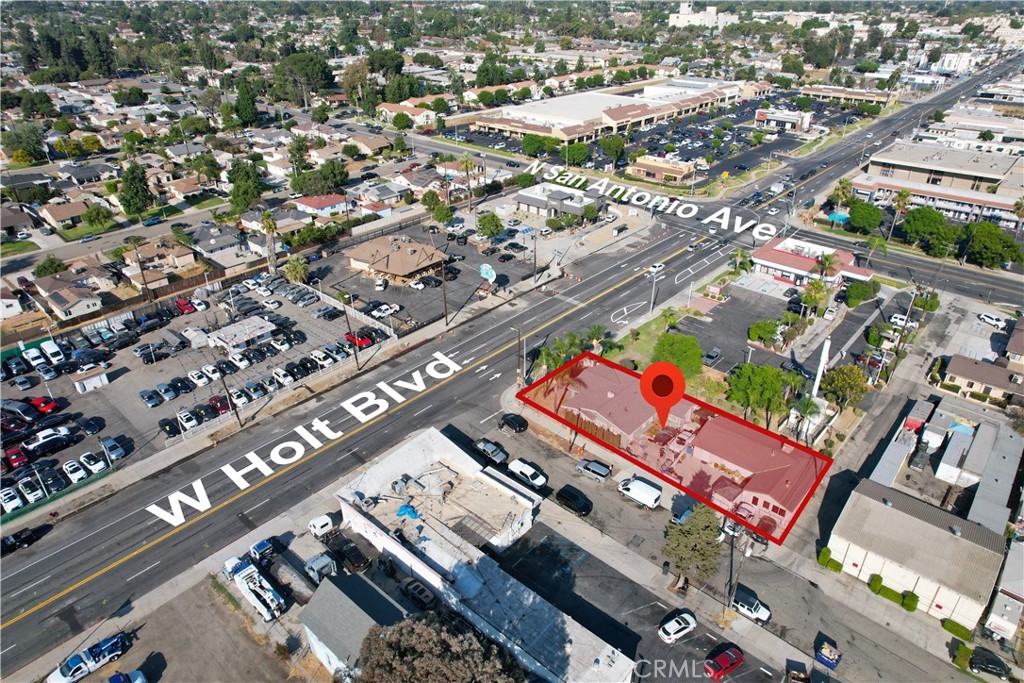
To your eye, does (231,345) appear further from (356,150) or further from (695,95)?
(695,95)

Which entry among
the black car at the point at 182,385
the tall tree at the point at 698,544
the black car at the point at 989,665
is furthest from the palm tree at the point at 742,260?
the black car at the point at 182,385

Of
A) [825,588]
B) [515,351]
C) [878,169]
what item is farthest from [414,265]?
[878,169]

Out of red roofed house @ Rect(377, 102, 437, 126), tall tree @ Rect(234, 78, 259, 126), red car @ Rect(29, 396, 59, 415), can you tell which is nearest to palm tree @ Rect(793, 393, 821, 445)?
red car @ Rect(29, 396, 59, 415)

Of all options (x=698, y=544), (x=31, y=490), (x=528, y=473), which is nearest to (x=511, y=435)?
(x=528, y=473)

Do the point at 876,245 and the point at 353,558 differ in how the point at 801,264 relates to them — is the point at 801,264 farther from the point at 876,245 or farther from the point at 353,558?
the point at 353,558

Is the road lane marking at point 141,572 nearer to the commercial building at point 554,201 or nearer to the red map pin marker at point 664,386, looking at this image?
the red map pin marker at point 664,386

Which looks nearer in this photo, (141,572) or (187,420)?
(141,572)
